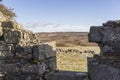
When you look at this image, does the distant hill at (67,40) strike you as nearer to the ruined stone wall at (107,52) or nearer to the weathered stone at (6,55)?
the weathered stone at (6,55)

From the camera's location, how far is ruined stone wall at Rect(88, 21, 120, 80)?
559cm

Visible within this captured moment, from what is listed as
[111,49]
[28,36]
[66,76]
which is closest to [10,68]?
[28,36]

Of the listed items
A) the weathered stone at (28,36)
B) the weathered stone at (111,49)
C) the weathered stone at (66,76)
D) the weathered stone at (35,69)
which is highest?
the weathered stone at (28,36)

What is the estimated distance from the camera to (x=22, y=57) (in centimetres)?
746

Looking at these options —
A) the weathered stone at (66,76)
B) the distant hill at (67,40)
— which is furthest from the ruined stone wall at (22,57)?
the distant hill at (67,40)

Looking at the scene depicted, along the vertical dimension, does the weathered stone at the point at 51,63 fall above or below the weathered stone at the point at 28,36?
below

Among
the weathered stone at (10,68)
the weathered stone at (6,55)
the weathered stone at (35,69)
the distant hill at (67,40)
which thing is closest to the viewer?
the weathered stone at (35,69)

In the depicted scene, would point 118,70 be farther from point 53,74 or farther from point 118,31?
point 53,74

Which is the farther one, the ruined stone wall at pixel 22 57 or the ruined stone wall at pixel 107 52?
the ruined stone wall at pixel 22 57

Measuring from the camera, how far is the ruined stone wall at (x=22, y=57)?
7316mm

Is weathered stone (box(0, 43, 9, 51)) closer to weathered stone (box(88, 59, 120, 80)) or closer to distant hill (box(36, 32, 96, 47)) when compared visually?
weathered stone (box(88, 59, 120, 80))

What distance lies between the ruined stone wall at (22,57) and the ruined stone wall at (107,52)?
5.73 feet

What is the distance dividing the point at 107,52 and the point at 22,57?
2.50 metres

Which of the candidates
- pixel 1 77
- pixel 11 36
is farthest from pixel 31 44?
pixel 1 77
